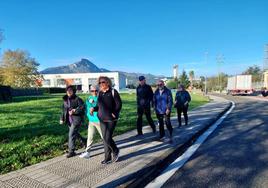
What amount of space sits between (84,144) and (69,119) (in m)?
1.02

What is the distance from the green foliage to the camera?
5925cm

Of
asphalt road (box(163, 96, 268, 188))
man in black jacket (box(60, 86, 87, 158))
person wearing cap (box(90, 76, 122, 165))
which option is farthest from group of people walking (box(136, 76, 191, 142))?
man in black jacket (box(60, 86, 87, 158))

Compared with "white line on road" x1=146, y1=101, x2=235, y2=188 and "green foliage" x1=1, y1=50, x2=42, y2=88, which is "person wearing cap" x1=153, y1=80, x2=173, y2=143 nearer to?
"white line on road" x1=146, y1=101, x2=235, y2=188

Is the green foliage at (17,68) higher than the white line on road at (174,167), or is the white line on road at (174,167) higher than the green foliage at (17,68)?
the green foliage at (17,68)

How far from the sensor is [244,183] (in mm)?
3955

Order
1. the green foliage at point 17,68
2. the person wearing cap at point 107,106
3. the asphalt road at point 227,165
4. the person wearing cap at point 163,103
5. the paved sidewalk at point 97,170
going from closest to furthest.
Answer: the paved sidewalk at point 97,170 → the asphalt road at point 227,165 → the person wearing cap at point 107,106 → the person wearing cap at point 163,103 → the green foliage at point 17,68

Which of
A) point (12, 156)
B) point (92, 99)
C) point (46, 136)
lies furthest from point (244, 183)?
point (46, 136)

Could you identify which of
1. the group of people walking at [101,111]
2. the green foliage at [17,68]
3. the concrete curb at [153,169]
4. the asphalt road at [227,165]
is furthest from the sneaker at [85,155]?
the green foliage at [17,68]

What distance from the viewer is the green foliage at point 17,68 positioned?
59.2 meters

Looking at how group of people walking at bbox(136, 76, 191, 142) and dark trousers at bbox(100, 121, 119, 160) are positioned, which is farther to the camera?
group of people walking at bbox(136, 76, 191, 142)

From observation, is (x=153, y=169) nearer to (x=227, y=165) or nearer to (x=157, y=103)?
Answer: (x=227, y=165)

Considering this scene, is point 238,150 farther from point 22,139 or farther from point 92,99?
point 22,139

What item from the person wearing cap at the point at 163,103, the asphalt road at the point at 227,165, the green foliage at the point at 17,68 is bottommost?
the asphalt road at the point at 227,165

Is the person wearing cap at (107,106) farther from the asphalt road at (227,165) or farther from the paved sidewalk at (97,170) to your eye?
the asphalt road at (227,165)
